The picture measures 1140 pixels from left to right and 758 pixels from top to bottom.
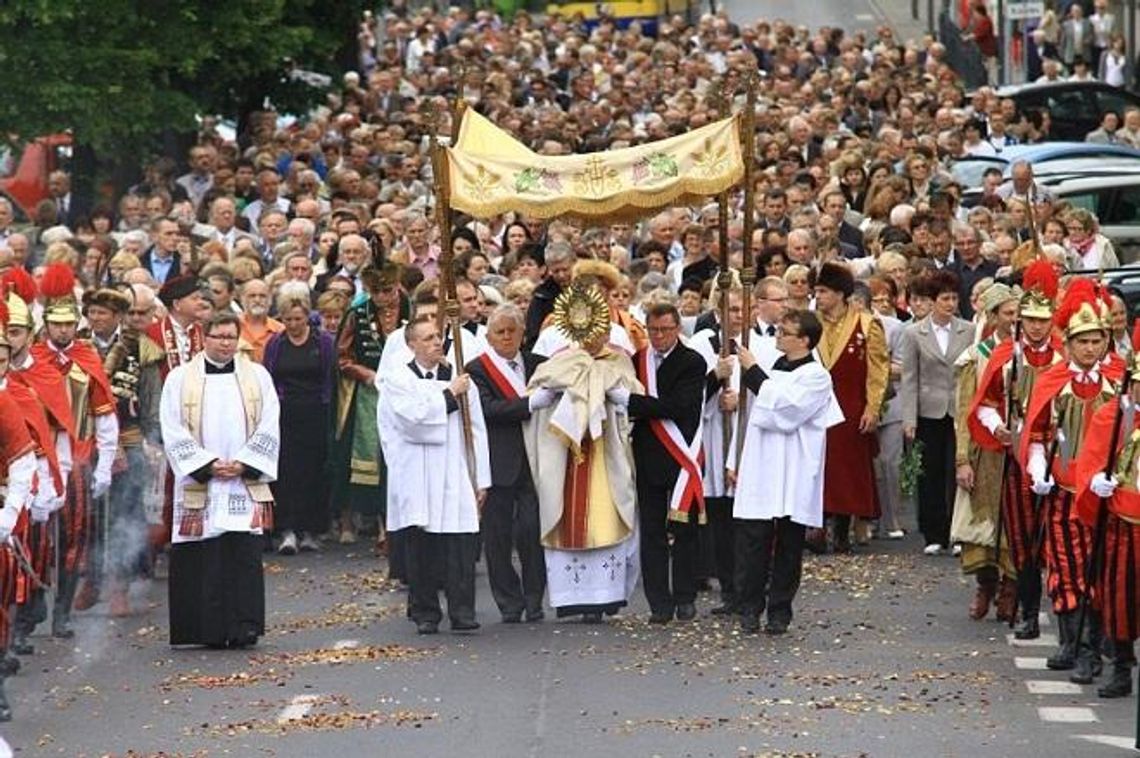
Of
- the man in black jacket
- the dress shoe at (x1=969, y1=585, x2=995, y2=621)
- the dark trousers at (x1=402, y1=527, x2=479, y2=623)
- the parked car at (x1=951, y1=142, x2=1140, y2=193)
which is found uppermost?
the parked car at (x1=951, y1=142, x2=1140, y2=193)

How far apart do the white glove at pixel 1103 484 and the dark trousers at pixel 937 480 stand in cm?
552

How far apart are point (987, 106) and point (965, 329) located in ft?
47.8

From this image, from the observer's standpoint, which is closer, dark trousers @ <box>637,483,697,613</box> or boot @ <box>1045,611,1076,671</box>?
boot @ <box>1045,611,1076,671</box>

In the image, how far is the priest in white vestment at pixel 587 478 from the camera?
58.3 ft

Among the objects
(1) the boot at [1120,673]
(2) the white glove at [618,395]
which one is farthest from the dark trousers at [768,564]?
(1) the boot at [1120,673]

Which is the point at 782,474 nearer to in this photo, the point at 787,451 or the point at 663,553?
the point at 787,451

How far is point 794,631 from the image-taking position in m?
17.5

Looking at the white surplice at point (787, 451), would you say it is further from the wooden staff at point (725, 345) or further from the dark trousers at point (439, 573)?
the dark trousers at point (439, 573)

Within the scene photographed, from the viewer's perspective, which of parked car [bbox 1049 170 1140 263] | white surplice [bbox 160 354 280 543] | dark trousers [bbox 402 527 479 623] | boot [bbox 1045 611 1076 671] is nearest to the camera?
boot [bbox 1045 611 1076 671]

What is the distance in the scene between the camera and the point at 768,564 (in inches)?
684

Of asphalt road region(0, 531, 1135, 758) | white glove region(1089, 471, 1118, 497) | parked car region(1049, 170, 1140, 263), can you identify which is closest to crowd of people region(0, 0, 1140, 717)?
white glove region(1089, 471, 1118, 497)

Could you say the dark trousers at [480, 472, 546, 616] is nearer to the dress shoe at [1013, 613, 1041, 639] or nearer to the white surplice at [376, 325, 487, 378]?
the white surplice at [376, 325, 487, 378]

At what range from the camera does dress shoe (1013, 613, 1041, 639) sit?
17203mm

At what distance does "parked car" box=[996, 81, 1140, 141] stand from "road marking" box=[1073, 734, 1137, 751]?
89.1 feet
